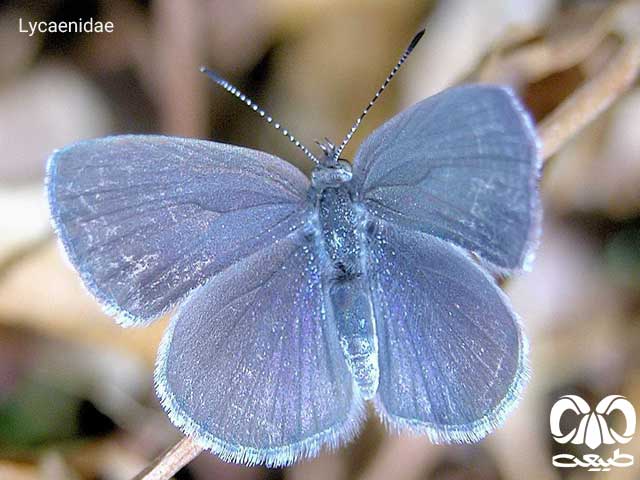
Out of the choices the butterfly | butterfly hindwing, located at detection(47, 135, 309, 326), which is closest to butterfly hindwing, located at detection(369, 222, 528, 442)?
the butterfly

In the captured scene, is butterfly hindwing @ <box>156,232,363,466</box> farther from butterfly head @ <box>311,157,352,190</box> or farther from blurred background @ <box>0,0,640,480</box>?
blurred background @ <box>0,0,640,480</box>

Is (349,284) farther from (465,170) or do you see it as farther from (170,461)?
(170,461)

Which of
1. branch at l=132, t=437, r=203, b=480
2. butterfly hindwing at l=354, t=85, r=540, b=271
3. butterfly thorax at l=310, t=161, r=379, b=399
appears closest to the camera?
butterfly hindwing at l=354, t=85, r=540, b=271

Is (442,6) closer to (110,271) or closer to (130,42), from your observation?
(130,42)

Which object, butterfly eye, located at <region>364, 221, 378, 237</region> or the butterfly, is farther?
butterfly eye, located at <region>364, 221, 378, 237</region>

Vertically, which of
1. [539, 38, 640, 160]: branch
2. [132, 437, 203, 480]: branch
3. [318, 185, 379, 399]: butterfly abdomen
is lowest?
[132, 437, 203, 480]: branch

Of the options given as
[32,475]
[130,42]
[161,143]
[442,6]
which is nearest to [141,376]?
[32,475]

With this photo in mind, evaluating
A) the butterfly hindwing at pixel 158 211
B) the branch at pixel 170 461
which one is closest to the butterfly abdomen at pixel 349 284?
the butterfly hindwing at pixel 158 211
